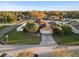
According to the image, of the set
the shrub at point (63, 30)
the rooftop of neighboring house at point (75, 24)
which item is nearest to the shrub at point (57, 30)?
the shrub at point (63, 30)

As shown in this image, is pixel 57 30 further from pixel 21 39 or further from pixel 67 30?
pixel 21 39

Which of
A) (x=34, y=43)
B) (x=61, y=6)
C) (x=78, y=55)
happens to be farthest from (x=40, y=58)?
(x=61, y=6)

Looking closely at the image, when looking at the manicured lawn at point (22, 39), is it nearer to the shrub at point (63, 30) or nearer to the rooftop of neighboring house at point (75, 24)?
the shrub at point (63, 30)

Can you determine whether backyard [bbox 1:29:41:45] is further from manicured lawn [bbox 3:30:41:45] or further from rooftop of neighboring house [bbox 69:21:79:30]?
rooftop of neighboring house [bbox 69:21:79:30]

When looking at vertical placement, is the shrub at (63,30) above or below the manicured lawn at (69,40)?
above

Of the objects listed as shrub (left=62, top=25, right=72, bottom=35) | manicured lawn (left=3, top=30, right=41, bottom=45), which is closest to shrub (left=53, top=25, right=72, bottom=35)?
shrub (left=62, top=25, right=72, bottom=35)

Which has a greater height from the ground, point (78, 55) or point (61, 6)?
point (61, 6)

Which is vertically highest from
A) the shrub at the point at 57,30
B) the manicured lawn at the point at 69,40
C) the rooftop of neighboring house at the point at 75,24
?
the rooftop of neighboring house at the point at 75,24

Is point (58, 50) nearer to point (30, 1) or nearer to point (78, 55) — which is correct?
point (78, 55)
